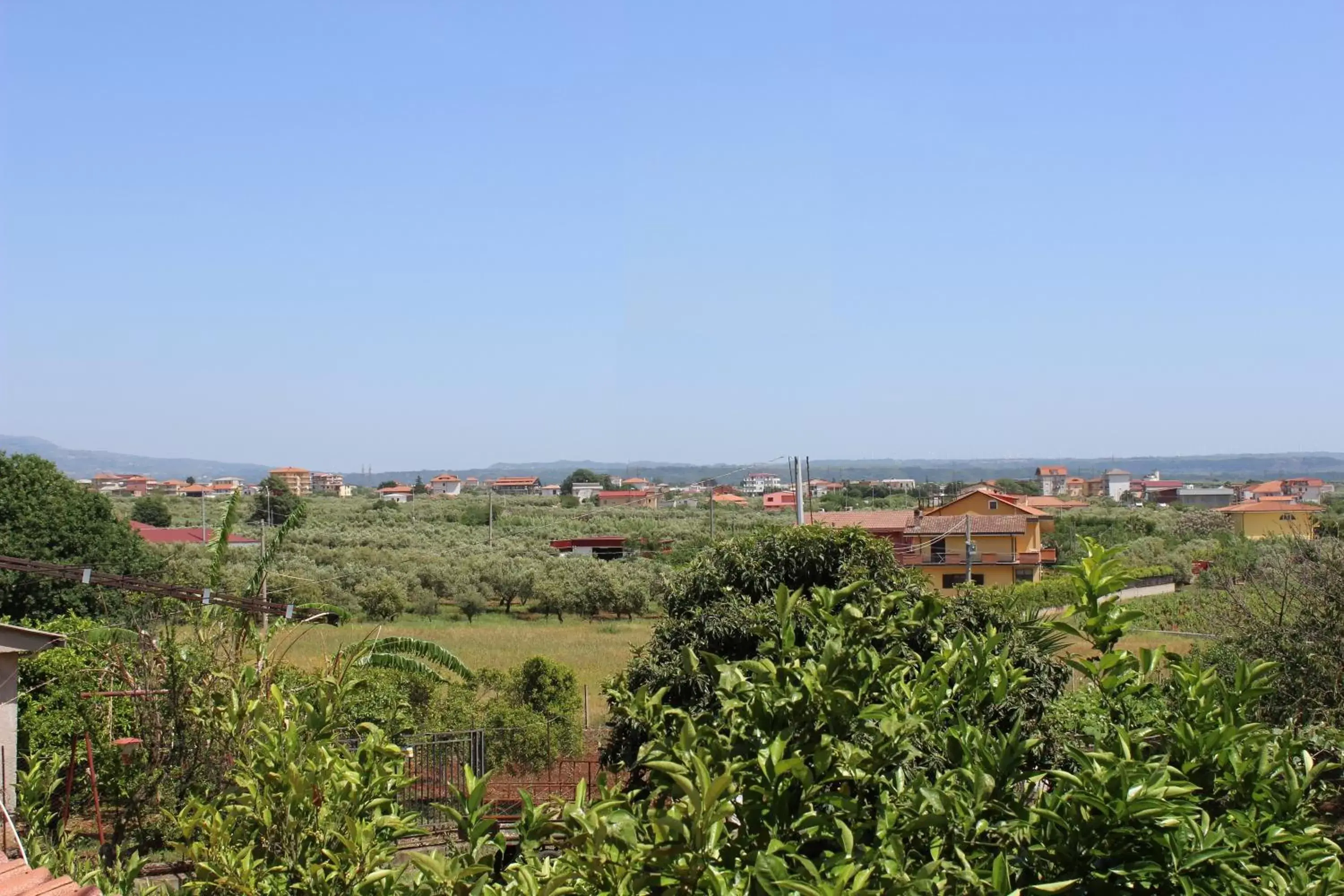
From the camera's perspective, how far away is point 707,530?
5588cm

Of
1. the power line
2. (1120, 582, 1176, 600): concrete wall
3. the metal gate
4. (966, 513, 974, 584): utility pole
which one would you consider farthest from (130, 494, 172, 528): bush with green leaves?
the power line

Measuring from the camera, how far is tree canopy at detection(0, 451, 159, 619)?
2167 cm

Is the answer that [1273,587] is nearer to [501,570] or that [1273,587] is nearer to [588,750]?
[588,750]

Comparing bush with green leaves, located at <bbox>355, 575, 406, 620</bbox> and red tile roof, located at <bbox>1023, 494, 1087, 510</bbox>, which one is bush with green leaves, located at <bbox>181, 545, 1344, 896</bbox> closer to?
bush with green leaves, located at <bbox>355, 575, 406, 620</bbox>

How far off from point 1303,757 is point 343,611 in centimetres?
1262

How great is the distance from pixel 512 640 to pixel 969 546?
13461mm

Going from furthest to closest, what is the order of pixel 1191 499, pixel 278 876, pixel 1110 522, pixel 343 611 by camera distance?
pixel 1191 499 < pixel 1110 522 < pixel 343 611 < pixel 278 876

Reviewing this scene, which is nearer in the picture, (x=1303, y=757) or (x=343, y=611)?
(x=1303, y=757)

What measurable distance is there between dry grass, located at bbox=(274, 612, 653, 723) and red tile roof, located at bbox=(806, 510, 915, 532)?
38.0ft

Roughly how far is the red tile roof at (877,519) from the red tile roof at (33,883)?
3819 centimetres

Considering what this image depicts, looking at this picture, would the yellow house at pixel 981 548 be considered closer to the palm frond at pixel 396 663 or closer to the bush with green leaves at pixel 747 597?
the palm frond at pixel 396 663

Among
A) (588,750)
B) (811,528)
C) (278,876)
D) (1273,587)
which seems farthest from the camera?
(588,750)

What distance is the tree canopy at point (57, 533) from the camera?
21672mm

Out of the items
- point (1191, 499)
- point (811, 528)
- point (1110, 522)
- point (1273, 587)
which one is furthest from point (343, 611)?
point (1191, 499)
